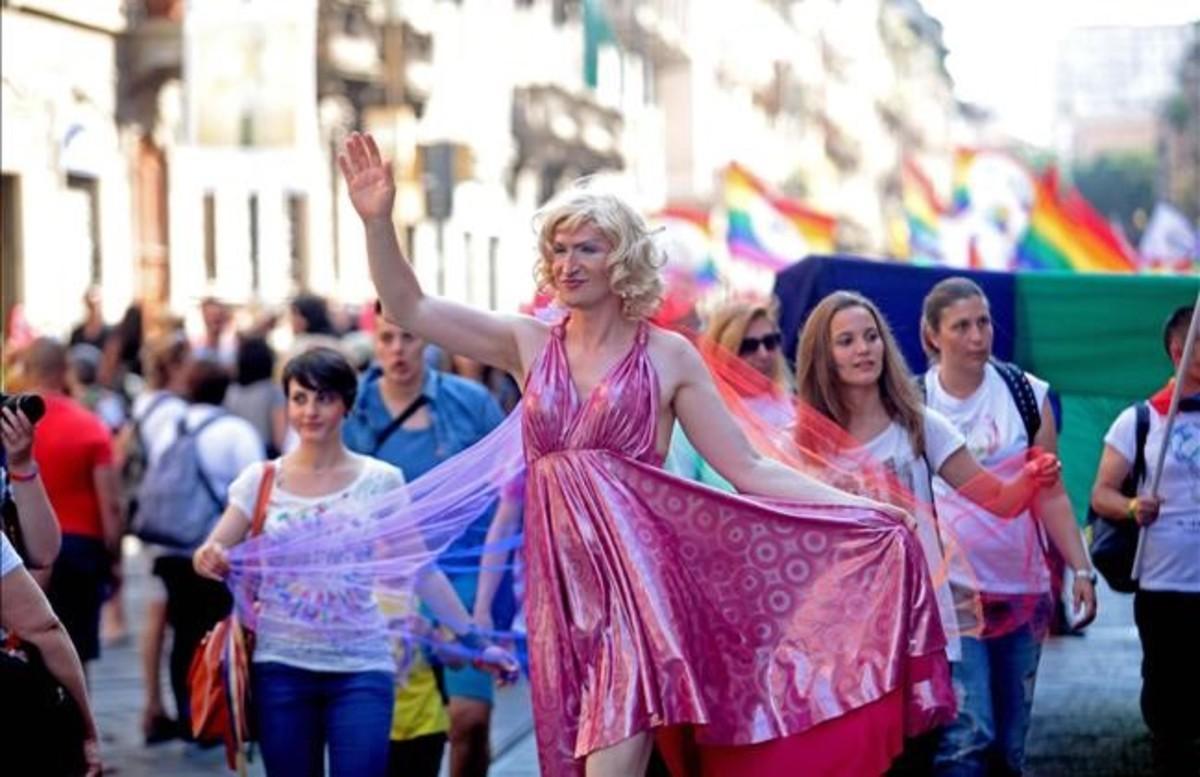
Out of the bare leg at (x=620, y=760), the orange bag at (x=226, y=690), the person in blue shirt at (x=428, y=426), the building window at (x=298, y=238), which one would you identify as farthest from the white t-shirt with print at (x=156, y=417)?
the building window at (x=298, y=238)

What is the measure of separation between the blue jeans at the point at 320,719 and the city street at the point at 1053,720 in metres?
2.72

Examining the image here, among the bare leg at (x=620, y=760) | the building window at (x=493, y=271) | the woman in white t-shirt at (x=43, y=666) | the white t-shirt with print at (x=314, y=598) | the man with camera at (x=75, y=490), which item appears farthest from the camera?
the building window at (x=493, y=271)

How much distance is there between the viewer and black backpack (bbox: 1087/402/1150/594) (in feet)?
27.0

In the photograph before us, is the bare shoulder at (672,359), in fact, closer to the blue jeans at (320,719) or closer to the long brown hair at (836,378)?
the long brown hair at (836,378)

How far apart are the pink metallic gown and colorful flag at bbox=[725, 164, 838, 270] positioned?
19.9 meters

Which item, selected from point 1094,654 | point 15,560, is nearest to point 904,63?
point 1094,654

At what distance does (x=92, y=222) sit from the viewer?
26.9m

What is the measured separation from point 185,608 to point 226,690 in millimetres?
3591

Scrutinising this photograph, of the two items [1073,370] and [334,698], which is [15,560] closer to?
[334,698]

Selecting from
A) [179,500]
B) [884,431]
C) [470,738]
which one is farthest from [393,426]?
[179,500]

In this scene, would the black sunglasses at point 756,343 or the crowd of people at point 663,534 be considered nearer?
the crowd of people at point 663,534

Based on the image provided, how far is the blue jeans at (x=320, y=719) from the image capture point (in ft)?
23.5

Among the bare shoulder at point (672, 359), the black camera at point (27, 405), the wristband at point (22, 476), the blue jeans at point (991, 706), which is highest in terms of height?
the bare shoulder at point (672, 359)

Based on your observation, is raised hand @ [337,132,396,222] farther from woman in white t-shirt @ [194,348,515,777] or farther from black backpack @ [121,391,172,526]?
black backpack @ [121,391,172,526]
